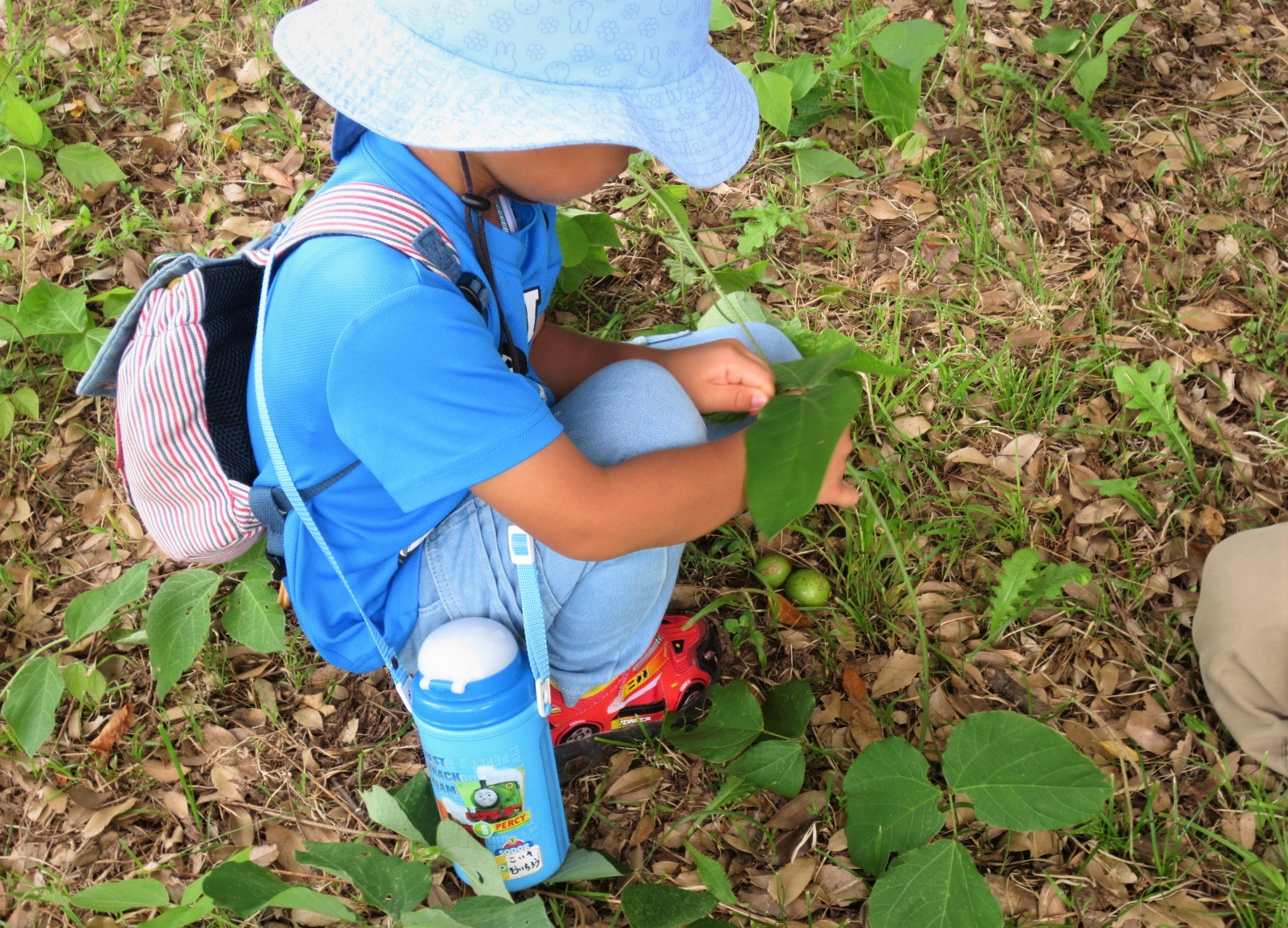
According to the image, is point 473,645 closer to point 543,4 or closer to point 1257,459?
point 543,4

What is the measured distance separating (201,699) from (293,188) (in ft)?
4.74

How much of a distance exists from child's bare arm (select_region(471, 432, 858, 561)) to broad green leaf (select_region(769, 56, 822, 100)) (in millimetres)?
1344

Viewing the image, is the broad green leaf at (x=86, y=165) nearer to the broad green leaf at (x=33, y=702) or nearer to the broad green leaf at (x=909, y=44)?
the broad green leaf at (x=33, y=702)

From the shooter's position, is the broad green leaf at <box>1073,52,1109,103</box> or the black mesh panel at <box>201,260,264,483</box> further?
the broad green leaf at <box>1073,52,1109,103</box>

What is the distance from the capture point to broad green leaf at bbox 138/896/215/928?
1.47m

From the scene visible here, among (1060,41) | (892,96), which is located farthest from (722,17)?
(1060,41)

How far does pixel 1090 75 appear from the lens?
8.71 ft

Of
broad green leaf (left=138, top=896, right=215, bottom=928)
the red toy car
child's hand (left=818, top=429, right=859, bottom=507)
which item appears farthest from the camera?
the red toy car

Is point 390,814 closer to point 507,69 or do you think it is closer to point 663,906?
point 663,906

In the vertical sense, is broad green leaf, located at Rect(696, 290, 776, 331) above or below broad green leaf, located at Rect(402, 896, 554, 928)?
above

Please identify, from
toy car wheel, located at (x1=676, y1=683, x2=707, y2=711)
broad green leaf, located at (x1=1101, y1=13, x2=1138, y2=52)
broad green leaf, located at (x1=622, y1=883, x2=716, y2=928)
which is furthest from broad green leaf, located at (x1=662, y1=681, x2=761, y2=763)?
broad green leaf, located at (x1=1101, y1=13, x2=1138, y2=52)

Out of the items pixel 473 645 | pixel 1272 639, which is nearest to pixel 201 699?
pixel 473 645

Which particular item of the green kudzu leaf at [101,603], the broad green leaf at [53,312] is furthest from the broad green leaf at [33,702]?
the broad green leaf at [53,312]

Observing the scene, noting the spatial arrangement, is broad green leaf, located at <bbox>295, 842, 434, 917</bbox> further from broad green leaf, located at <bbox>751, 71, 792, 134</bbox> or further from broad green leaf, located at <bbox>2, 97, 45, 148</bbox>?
broad green leaf, located at <bbox>2, 97, 45, 148</bbox>
